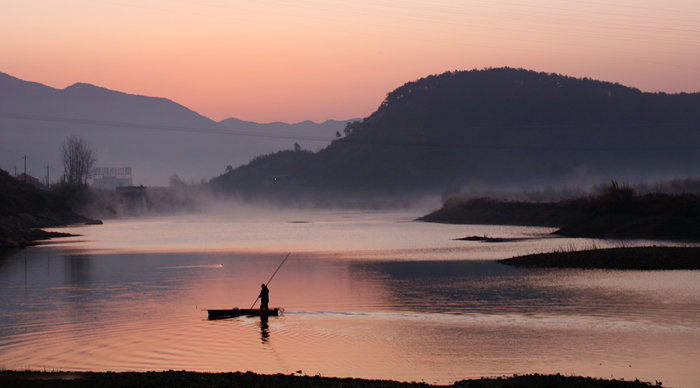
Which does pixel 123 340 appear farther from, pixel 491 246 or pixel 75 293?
pixel 491 246

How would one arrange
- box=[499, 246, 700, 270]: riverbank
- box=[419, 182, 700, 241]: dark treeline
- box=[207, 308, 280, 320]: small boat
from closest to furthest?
box=[207, 308, 280, 320]: small boat → box=[499, 246, 700, 270]: riverbank → box=[419, 182, 700, 241]: dark treeline

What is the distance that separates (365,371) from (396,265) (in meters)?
31.7

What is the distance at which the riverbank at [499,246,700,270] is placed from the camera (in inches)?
1807

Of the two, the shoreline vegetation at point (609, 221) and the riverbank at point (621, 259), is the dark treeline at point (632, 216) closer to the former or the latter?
the shoreline vegetation at point (609, 221)

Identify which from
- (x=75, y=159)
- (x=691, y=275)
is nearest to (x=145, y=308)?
(x=691, y=275)

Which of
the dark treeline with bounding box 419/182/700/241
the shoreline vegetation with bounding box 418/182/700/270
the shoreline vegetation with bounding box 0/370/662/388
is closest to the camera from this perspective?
the shoreline vegetation with bounding box 0/370/662/388

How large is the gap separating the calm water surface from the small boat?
2.20 feet

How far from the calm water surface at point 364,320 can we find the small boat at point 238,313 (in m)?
0.67

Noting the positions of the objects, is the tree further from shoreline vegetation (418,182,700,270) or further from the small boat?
the small boat

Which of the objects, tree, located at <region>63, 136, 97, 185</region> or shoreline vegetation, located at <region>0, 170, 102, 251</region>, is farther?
tree, located at <region>63, 136, 97, 185</region>

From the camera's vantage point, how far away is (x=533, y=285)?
40.2 meters

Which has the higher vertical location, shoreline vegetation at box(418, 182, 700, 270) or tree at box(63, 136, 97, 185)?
tree at box(63, 136, 97, 185)

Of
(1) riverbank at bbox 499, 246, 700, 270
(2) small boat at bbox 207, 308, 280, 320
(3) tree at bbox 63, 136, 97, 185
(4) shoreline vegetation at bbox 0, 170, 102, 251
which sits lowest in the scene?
(2) small boat at bbox 207, 308, 280, 320

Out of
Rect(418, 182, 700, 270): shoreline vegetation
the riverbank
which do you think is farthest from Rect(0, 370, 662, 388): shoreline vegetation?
Rect(418, 182, 700, 270): shoreline vegetation
